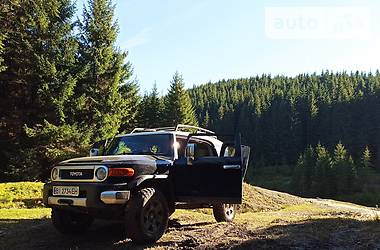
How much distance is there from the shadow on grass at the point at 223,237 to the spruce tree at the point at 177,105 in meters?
42.2

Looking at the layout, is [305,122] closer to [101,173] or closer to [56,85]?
[56,85]

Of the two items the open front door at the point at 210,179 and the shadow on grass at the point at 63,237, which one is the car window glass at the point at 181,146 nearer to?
the open front door at the point at 210,179

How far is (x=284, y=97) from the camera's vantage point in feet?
489

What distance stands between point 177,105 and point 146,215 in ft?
151

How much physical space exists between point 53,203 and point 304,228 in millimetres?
4702

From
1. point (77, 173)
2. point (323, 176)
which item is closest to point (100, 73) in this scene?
point (77, 173)

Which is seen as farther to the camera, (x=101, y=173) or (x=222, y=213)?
(x=222, y=213)

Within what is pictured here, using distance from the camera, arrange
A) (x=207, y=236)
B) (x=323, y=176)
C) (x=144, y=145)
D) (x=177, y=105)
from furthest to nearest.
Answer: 1. (x=323, y=176)
2. (x=177, y=105)
3. (x=144, y=145)
4. (x=207, y=236)

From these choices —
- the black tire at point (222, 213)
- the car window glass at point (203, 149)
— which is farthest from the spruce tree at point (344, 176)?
the car window glass at point (203, 149)

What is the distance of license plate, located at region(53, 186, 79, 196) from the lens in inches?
279

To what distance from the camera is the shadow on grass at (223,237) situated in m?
6.53

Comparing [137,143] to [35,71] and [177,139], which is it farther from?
[35,71]

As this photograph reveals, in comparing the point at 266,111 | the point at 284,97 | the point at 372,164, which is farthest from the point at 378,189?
the point at 284,97

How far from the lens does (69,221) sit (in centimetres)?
808
